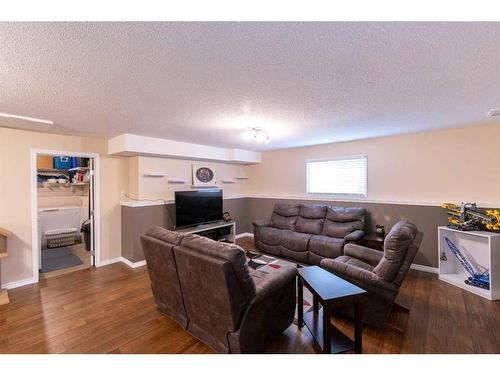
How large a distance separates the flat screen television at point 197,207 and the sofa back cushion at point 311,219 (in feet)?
5.73

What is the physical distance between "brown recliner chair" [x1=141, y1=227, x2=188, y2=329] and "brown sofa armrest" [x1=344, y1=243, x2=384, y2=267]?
2.21 metres

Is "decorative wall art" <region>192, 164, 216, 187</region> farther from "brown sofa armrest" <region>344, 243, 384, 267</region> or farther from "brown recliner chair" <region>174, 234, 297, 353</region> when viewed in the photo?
"brown sofa armrest" <region>344, 243, 384, 267</region>

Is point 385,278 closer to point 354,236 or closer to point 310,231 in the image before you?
point 354,236

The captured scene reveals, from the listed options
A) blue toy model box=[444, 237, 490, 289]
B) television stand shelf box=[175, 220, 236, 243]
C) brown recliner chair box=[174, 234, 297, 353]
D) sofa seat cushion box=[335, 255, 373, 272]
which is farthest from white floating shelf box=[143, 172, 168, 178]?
blue toy model box=[444, 237, 490, 289]

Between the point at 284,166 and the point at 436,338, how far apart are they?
4037mm

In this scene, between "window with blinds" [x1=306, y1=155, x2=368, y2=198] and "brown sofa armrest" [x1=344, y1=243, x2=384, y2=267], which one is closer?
"brown sofa armrest" [x1=344, y1=243, x2=384, y2=267]

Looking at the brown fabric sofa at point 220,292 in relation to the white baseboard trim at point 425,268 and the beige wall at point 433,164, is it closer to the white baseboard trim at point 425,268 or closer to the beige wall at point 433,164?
the white baseboard trim at point 425,268

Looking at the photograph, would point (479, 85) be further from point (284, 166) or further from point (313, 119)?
point (284, 166)

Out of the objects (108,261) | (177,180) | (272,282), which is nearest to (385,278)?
(272,282)

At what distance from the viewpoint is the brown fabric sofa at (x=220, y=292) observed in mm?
1671

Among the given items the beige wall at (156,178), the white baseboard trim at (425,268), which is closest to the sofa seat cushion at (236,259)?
the beige wall at (156,178)

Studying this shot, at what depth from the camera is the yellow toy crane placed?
2965mm
